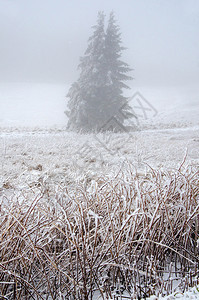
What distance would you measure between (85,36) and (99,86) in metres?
1.43

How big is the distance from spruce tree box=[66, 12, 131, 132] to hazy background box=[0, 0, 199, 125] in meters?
0.30

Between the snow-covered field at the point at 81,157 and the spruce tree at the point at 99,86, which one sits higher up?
the spruce tree at the point at 99,86

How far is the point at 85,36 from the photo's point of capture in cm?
755

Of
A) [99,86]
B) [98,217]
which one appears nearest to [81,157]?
[98,217]

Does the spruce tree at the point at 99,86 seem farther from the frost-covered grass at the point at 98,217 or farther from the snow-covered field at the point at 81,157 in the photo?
the frost-covered grass at the point at 98,217

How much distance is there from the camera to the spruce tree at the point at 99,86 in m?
7.77

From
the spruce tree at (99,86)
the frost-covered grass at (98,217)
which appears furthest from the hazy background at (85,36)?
the frost-covered grass at (98,217)

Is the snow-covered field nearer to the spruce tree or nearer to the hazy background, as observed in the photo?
the spruce tree

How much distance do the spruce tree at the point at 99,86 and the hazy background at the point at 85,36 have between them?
0.30m

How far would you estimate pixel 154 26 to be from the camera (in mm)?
6652

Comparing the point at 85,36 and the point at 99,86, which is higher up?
the point at 85,36

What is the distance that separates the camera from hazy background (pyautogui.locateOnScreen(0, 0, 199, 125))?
20.5ft

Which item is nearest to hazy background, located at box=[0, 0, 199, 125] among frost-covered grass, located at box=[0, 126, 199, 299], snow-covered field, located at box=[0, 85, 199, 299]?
snow-covered field, located at box=[0, 85, 199, 299]

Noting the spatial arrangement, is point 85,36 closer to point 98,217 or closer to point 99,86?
point 99,86
